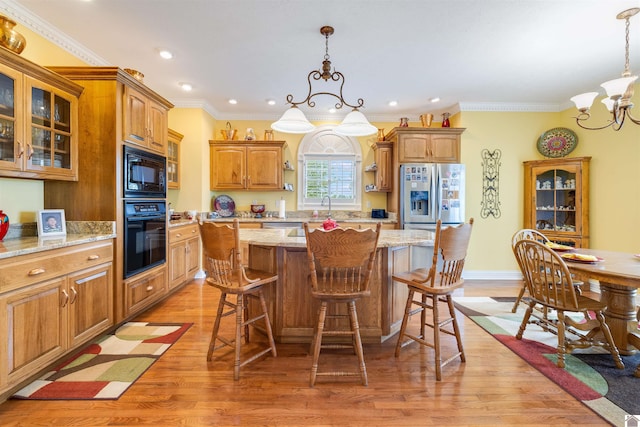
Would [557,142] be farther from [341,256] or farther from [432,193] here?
[341,256]

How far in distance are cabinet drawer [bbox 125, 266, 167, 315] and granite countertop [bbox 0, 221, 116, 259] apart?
56 centimetres

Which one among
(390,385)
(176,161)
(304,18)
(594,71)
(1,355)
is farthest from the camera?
(176,161)

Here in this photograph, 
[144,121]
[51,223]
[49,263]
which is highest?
[144,121]

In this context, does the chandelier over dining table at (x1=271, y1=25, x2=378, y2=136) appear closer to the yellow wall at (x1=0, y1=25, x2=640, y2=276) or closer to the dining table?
the dining table

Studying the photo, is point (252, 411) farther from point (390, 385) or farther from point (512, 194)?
point (512, 194)

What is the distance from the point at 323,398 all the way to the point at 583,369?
1.92 metres

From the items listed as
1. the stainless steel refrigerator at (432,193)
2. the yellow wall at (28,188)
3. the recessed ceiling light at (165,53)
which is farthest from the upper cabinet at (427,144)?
the yellow wall at (28,188)

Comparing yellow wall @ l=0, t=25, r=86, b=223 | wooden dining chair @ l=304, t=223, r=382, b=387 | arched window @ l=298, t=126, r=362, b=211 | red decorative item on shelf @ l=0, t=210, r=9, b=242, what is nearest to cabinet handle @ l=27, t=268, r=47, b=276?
red decorative item on shelf @ l=0, t=210, r=9, b=242

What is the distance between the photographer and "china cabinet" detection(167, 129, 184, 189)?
4.47 metres

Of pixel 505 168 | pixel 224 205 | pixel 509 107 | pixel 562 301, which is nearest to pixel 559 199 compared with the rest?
pixel 505 168

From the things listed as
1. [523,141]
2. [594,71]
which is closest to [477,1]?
[594,71]

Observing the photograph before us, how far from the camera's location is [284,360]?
2.23 m

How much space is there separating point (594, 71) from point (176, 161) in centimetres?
583

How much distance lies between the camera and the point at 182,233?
4.05 m
